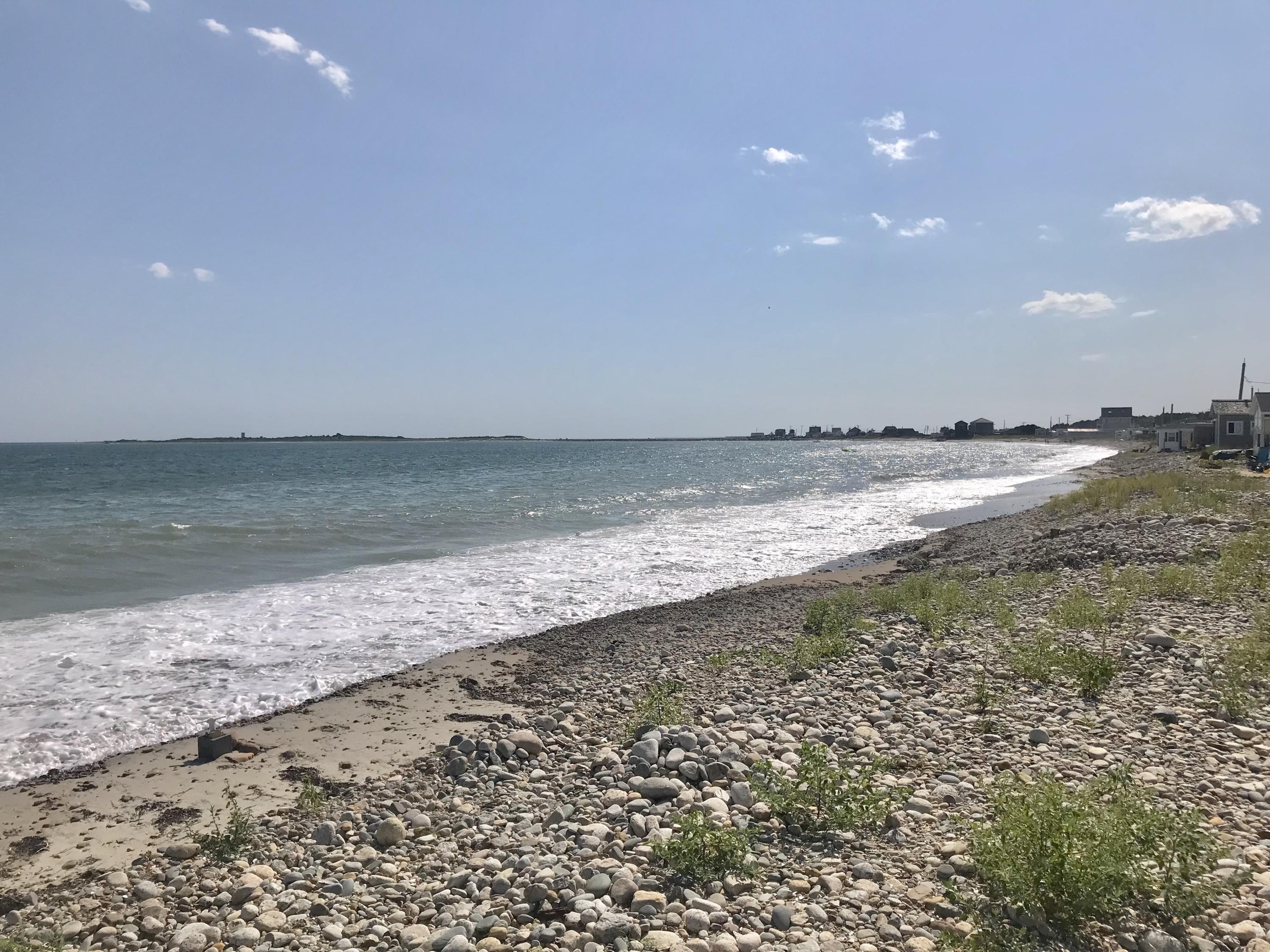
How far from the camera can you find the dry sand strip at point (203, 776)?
22.0 ft

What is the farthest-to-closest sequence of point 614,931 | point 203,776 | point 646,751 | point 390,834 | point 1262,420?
point 1262,420, point 203,776, point 646,751, point 390,834, point 614,931

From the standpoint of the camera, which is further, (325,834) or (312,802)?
(312,802)

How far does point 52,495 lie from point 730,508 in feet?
147

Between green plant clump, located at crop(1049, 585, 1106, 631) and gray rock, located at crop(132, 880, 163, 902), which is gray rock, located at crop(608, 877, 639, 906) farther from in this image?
green plant clump, located at crop(1049, 585, 1106, 631)

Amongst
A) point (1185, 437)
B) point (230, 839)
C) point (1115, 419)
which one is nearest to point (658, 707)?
point (230, 839)

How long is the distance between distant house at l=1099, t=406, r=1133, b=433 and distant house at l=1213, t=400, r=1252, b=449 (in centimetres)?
12006

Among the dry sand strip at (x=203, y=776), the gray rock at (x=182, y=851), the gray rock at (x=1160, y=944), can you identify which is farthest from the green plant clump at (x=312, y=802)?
the gray rock at (x=1160, y=944)

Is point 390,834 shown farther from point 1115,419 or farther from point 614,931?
point 1115,419

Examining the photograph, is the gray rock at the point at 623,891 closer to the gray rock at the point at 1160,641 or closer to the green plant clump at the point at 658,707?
the green plant clump at the point at 658,707

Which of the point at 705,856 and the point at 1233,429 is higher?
the point at 1233,429

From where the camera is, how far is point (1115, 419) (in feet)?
607

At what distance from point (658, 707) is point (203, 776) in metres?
5.21

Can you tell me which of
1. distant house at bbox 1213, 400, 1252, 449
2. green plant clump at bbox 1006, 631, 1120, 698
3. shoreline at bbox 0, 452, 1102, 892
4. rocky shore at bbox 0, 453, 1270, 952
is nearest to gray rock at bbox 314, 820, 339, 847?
rocky shore at bbox 0, 453, 1270, 952

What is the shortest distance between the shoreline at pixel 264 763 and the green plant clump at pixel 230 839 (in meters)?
0.61
